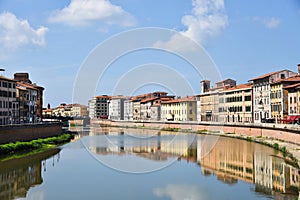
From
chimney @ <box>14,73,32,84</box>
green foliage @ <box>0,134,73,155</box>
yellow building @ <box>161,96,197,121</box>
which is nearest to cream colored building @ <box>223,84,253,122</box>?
yellow building @ <box>161,96,197,121</box>

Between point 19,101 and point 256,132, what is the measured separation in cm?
3106

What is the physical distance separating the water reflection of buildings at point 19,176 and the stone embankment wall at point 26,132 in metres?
4.11

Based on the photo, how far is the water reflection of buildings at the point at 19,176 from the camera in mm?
23188

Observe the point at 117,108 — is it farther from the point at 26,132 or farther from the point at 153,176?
the point at 153,176

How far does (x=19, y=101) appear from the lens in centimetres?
5944

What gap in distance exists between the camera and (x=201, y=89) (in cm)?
→ 9450

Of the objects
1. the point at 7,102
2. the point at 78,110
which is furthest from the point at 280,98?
the point at 78,110

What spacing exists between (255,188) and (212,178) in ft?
12.6

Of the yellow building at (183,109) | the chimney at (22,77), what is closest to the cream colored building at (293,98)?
the yellow building at (183,109)

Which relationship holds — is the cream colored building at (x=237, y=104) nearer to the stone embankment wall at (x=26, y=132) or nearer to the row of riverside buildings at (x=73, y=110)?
the stone embankment wall at (x=26, y=132)

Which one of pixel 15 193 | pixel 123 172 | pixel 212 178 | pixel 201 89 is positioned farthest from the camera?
pixel 201 89

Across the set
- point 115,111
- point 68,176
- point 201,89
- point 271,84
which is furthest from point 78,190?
point 115,111

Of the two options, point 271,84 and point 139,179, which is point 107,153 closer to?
point 139,179

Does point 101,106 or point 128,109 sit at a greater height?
point 101,106
